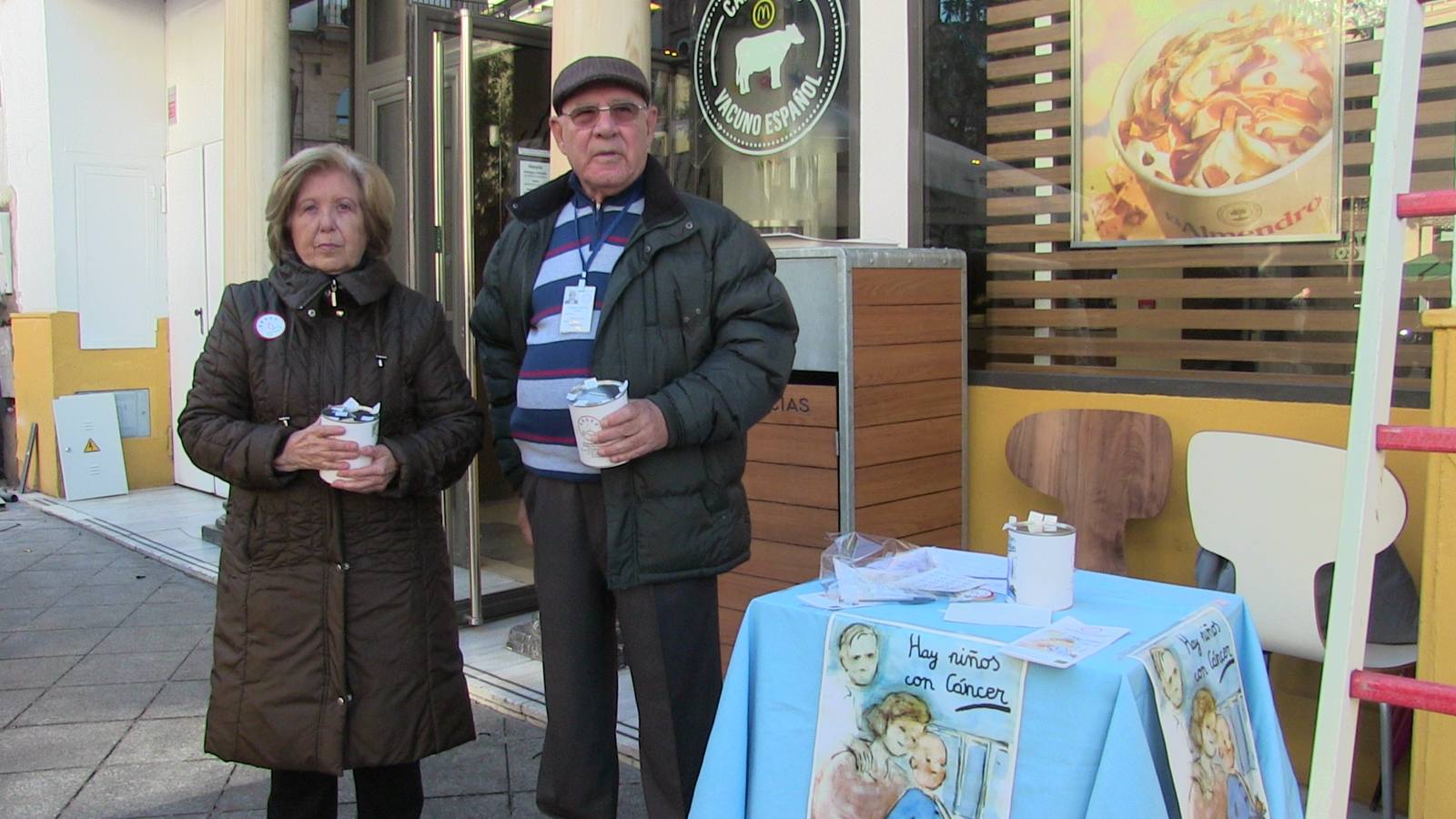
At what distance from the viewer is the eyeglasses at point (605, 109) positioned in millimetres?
2533

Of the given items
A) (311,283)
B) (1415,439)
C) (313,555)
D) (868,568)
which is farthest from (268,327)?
(1415,439)

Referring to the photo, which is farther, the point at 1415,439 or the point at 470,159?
the point at 470,159

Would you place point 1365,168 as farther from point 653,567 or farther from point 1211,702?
point 653,567

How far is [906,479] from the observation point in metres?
3.73

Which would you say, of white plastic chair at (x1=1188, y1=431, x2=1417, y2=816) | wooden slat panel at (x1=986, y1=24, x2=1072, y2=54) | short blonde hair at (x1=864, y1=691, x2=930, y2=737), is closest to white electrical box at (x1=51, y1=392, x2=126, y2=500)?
wooden slat panel at (x1=986, y1=24, x2=1072, y2=54)

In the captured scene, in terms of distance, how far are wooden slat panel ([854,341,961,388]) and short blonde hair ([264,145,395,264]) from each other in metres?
1.38

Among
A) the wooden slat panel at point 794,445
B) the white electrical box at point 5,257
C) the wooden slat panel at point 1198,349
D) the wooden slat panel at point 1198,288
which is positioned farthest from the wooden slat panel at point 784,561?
the white electrical box at point 5,257

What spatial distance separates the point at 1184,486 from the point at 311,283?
8.22ft

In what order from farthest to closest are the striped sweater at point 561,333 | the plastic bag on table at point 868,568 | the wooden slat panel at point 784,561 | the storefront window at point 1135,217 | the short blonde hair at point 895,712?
the wooden slat panel at point 784,561 → the storefront window at point 1135,217 → the striped sweater at point 561,333 → the plastic bag on table at point 868,568 → the short blonde hair at point 895,712

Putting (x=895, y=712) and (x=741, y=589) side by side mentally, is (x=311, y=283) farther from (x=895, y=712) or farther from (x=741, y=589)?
(x=741, y=589)

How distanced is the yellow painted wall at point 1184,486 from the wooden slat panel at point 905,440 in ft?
0.54

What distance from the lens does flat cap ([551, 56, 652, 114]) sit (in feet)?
8.20

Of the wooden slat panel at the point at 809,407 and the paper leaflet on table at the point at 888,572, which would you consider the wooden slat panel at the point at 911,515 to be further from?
the paper leaflet on table at the point at 888,572

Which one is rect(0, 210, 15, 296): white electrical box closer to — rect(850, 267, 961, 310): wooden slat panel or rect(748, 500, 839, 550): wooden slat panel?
rect(748, 500, 839, 550): wooden slat panel
